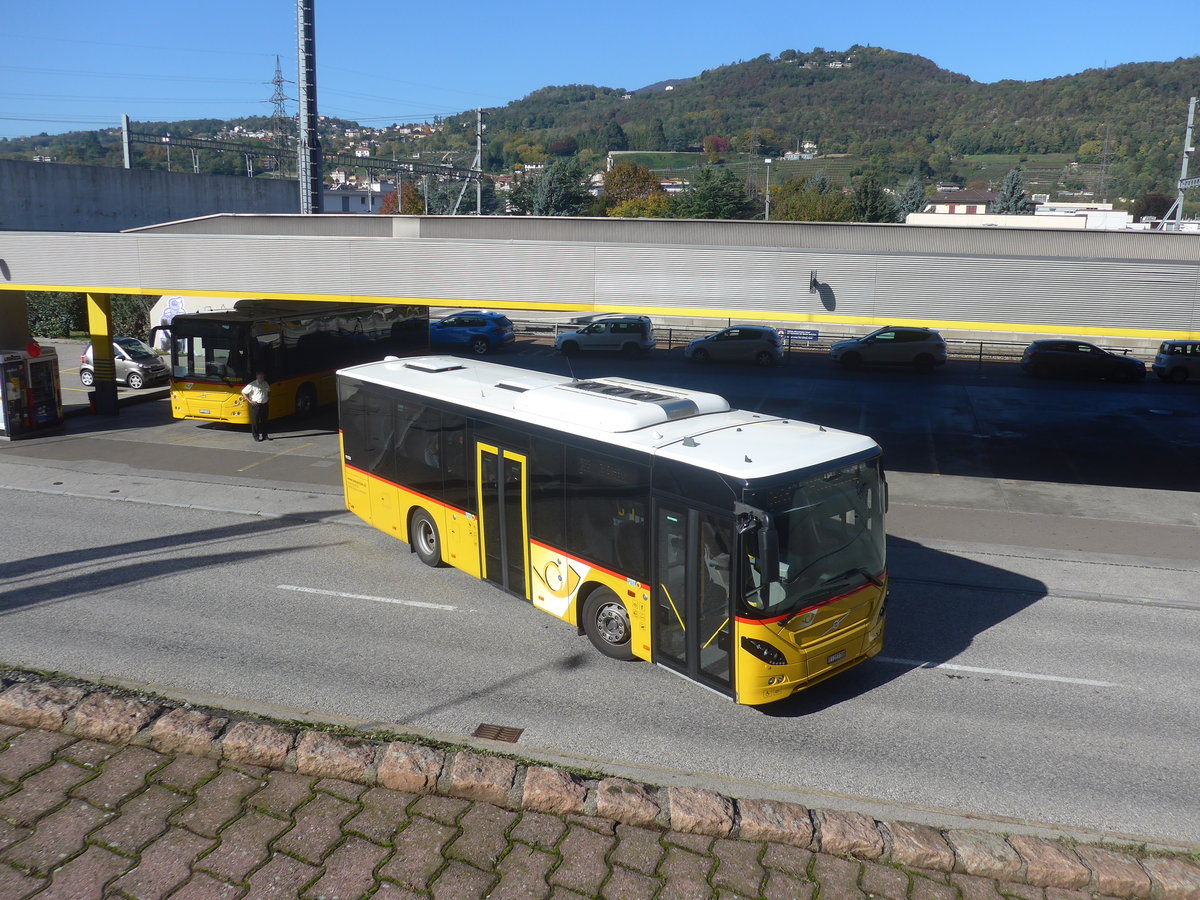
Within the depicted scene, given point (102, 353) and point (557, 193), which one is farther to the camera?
point (557, 193)

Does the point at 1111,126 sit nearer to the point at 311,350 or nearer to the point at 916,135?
the point at 916,135

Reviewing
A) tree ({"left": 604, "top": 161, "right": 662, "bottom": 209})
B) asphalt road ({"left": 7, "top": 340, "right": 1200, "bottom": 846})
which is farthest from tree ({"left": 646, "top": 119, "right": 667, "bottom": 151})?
asphalt road ({"left": 7, "top": 340, "right": 1200, "bottom": 846})

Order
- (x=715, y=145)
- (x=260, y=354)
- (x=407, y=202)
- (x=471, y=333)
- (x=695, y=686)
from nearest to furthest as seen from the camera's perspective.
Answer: (x=695, y=686) → (x=260, y=354) → (x=471, y=333) → (x=407, y=202) → (x=715, y=145)

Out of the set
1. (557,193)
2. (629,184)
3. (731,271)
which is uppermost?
(629,184)

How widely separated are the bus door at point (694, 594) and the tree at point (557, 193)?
60410mm

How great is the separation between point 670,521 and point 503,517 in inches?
114

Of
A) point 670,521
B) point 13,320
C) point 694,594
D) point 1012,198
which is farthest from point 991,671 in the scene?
point 1012,198

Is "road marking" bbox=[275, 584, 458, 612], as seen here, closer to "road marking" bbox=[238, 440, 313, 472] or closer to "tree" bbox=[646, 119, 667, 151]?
"road marking" bbox=[238, 440, 313, 472]

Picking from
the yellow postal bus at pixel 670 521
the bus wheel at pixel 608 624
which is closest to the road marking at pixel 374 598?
the yellow postal bus at pixel 670 521

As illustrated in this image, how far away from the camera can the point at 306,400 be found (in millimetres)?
22703

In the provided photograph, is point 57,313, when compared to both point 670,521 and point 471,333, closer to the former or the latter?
point 471,333

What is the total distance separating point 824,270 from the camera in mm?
14711

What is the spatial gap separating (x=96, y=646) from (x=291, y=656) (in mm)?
2219

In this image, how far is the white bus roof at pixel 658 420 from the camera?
343 inches
